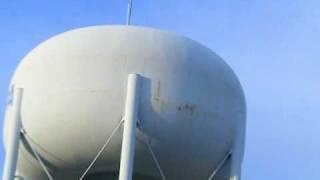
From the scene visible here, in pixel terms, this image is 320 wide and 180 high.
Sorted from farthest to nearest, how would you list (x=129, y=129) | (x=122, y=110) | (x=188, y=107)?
1. (x=188, y=107)
2. (x=122, y=110)
3. (x=129, y=129)

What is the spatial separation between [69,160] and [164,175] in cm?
229

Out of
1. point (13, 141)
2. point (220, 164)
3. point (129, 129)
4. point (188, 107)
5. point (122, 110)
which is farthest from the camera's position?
point (220, 164)

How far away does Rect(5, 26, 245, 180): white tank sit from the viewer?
733 inches

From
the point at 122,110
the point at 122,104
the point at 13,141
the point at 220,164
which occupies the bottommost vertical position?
the point at 220,164

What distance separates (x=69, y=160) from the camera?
19094mm

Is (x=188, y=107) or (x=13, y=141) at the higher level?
(x=188, y=107)

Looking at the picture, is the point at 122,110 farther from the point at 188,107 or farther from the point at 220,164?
the point at 220,164

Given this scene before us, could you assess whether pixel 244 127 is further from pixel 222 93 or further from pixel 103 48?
pixel 103 48

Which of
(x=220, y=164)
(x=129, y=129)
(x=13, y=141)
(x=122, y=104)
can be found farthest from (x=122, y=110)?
(x=220, y=164)

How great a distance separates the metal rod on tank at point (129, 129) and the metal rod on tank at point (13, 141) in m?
2.72

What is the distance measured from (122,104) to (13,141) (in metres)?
2.81

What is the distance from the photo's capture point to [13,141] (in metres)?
19.1

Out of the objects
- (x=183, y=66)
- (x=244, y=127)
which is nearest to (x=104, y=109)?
(x=183, y=66)

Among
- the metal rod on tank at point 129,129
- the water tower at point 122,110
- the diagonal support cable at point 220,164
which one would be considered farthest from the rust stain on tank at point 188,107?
the diagonal support cable at point 220,164
